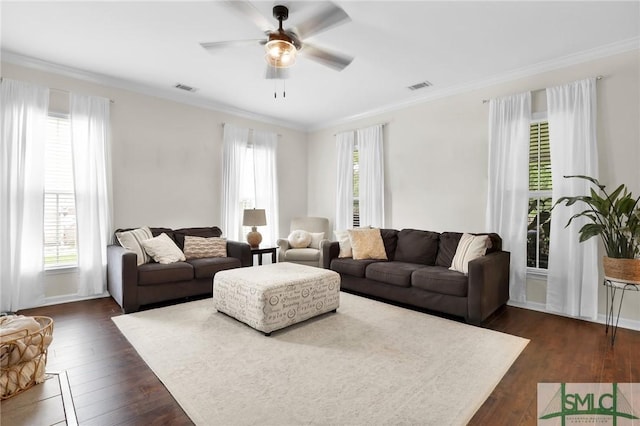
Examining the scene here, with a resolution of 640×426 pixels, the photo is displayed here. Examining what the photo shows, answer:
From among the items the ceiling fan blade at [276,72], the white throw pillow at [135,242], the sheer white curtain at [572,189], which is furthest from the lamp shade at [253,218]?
the sheer white curtain at [572,189]

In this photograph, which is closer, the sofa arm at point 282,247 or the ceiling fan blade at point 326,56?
the ceiling fan blade at point 326,56

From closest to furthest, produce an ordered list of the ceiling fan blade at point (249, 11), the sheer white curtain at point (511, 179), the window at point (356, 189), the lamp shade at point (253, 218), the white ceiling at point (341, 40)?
the ceiling fan blade at point (249, 11), the white ceiling at point (341, 40), the sheer white curtain at point (511, 179), the lamp shade at point (253, 218), the window at point (356, 189)

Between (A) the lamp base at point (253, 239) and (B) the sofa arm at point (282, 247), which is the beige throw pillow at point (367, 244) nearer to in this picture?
(B) the sofa arm at point (282, 247)

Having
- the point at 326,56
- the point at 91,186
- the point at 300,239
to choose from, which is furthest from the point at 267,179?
the point at 326,56

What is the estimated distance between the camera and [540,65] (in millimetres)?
3689

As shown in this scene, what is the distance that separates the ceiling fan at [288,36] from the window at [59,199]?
264 cm

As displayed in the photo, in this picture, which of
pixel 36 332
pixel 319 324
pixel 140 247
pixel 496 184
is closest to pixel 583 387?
pixel 319 324

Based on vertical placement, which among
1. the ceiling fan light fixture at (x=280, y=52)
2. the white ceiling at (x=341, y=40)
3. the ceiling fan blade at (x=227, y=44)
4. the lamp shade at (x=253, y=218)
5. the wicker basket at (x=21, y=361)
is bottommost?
the wicker basket at (x=21, y=361)

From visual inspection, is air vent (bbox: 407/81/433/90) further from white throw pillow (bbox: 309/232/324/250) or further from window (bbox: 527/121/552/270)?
white throw pillow (bbox: 309/232/324/250)

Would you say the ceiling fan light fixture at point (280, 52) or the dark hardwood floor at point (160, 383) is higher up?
the ceiling fan light fixture at point (280, 52)

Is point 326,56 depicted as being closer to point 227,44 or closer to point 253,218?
point 227,44

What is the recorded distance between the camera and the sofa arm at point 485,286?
315 cm

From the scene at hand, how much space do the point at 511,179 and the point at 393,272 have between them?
1884 millimetres

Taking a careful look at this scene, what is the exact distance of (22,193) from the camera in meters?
3.58
